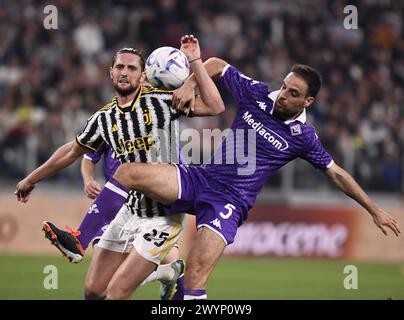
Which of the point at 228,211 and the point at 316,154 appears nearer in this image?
the point at 228,211

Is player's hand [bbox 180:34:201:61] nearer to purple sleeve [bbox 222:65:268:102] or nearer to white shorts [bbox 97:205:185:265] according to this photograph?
purple sleeve [bbox 222:65:268:102]

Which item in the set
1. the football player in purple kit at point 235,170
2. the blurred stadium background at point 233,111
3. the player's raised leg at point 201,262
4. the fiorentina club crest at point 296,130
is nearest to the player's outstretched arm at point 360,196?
the football player in purple kit at point 235,170

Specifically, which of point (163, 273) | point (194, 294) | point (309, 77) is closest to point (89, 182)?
point (163, 273)

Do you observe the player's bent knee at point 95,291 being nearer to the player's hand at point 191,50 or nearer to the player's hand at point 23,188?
the player's hand at point 23,188

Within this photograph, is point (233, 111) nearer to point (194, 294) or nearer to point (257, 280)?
point (257, 280)

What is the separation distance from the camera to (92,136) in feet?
27.3

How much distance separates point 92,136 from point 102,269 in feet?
3.89

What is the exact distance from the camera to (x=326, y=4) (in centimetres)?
2150

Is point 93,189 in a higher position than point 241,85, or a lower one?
lower

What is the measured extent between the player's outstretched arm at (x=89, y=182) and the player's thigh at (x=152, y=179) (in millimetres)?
1569

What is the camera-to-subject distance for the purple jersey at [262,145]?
812cm

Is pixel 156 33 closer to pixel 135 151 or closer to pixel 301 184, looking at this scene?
pixel 301 184

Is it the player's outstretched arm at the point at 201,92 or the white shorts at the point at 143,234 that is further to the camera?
the white shorts at the point at 143,234

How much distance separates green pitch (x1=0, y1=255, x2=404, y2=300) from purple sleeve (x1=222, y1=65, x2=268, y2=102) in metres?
3.74
